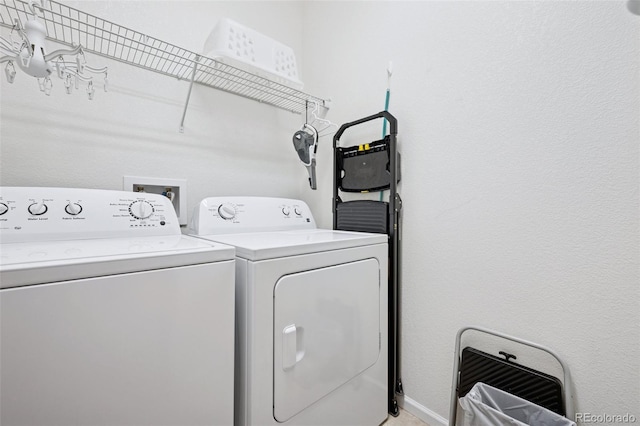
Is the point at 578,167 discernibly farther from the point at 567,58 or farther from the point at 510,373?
the point at 510,373

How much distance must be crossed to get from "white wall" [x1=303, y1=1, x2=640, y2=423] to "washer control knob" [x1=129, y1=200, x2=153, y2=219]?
1.23 m

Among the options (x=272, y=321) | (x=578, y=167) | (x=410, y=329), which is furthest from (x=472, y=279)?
(x=272, y=321)

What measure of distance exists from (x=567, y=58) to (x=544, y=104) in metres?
0.16

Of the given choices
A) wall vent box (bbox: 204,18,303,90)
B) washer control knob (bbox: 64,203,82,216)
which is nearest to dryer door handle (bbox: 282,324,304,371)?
washer control knob (bbox: 64,203,82,216)

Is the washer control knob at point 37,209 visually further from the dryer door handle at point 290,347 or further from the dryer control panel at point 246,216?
the dryer door handle at point 290,347

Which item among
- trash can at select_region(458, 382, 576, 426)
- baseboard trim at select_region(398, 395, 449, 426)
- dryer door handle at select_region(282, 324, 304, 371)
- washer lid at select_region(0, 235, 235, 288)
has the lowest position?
baseboard trim at select_region(398, 395, 449, 426)

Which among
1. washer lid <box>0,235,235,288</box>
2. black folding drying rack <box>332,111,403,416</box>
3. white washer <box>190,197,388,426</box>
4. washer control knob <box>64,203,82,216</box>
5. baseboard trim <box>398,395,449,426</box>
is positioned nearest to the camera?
washer lid <box>0,235,235,288</box>

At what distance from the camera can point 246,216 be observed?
4.85 feet

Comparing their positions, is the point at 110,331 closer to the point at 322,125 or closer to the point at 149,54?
the point at 149,54

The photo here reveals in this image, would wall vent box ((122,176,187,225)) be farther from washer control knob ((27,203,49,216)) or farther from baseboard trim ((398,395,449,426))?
baseboard trim ((398,395,449,426))

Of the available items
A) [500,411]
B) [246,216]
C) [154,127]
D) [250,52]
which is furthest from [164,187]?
[500,411]

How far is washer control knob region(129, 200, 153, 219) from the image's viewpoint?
1.14m

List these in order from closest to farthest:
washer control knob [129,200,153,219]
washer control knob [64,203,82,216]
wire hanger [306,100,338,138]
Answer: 1. washer control knob [64,203,82,216]
2. washer control knob [129,200,153,219]
3. wire hanger [306,100,338,138]

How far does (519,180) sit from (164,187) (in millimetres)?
1692
